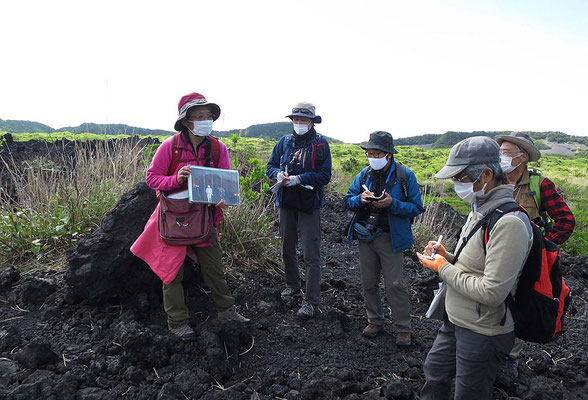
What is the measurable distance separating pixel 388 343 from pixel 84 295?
3027 millimetres

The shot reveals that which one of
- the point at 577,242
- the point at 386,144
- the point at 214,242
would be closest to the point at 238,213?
the point at 214,242

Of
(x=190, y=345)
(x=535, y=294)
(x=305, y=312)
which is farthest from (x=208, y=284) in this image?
(x=535, y=294)

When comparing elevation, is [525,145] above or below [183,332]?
above

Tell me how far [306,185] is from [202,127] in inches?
47.6

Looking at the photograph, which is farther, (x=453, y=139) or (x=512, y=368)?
(x=453, y=139)

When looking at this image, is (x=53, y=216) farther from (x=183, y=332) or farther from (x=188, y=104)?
(x=188, y=104)

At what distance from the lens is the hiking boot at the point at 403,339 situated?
3.87 meters

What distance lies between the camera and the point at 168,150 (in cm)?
348

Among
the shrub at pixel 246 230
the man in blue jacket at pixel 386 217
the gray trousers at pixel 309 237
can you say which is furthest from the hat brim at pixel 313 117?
the shrub at pixel 246 230

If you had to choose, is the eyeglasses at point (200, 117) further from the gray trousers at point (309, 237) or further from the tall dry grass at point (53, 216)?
the tall dry grass at point (53, 216)

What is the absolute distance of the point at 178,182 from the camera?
331cm

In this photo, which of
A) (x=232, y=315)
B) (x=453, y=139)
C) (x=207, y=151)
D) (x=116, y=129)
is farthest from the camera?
(x=453, y=139)

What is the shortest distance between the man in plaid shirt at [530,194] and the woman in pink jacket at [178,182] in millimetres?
2562

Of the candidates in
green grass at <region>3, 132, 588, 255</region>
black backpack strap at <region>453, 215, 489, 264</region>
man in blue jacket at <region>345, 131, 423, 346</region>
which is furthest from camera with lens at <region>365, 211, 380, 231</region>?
green grass at <region>3, 132, 588, 255</region>
